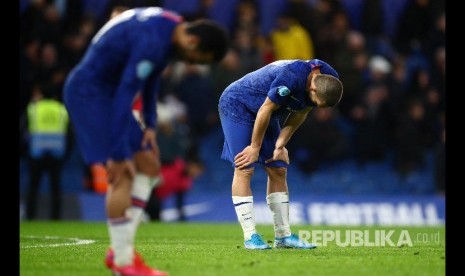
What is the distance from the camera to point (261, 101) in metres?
10.7

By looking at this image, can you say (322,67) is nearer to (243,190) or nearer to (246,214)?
(243,190)

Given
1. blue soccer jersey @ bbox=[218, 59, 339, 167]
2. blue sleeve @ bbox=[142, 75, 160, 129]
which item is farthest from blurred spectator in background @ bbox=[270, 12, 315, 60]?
blue sleeve @ bbox=[142, 75, 160, 129]

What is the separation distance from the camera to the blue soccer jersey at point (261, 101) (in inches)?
398

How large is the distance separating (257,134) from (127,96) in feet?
9.16

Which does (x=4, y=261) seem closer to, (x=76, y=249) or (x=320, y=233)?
(x=76, y=249)

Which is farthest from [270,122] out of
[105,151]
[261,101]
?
[105,151]

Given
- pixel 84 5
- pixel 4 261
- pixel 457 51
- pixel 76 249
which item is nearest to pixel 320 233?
pixel 457 51

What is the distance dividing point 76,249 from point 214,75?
1096cm

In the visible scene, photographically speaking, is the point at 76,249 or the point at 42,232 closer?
the point at 76,249

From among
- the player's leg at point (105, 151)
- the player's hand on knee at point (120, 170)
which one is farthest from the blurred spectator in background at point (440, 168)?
the player's hand on knee at point (120, 170)

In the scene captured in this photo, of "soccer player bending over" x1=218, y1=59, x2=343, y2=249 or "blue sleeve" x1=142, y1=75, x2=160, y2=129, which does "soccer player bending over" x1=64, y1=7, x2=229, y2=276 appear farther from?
"soccer player bending over" x1=218, y1=59, x2=343, y2=249

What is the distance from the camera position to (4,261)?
786cm

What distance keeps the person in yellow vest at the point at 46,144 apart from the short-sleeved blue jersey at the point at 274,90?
954 cm

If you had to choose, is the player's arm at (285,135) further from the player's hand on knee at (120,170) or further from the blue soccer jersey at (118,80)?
the player's hand on knee at (120,170)
